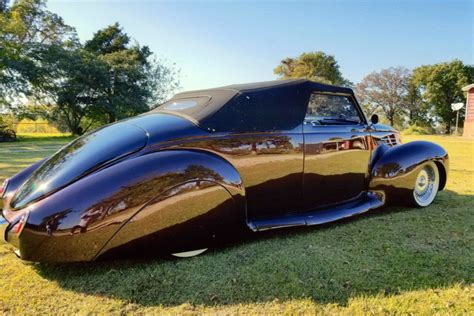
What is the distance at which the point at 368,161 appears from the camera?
3.67m

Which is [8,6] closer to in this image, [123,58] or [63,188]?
[123,58]

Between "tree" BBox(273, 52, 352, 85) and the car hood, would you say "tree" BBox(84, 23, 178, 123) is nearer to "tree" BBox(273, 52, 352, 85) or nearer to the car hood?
"tree" BBox(273, 52, 352, 85)

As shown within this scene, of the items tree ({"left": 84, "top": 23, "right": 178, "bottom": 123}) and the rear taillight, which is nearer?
the rear taillight

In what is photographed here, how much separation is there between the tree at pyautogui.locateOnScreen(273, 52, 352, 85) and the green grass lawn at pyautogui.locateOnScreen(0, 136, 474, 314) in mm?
36404

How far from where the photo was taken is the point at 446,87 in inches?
1543

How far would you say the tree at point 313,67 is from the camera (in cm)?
3815

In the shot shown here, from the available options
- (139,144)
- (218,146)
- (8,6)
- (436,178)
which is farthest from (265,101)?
(8,6)

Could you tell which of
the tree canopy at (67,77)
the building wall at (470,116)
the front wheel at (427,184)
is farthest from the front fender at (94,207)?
the building wall at (470,116)

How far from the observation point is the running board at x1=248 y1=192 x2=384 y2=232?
274 cm

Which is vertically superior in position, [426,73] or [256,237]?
[426,73]

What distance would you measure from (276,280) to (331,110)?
2244 millimetres

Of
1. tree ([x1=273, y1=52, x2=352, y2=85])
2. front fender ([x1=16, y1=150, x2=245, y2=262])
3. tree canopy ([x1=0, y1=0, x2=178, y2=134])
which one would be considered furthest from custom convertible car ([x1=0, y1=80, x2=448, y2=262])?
tree ([x1=273, y1=52, x2=352, y2=85])

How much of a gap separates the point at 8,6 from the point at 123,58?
27.8ft

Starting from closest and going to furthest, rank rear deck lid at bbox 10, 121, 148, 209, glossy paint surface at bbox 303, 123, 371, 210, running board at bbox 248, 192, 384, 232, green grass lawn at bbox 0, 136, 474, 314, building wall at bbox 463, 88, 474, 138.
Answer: green grass lawn at bbox 0, 136, 474, 314, rear deck lid at bbox 10, 121, 148, 209, running board at bbox 248, 192, 384, 232, glossy paint surface at bbox 303, 123, 371, 210, building wall at bbox 463, 88, 474, 138
